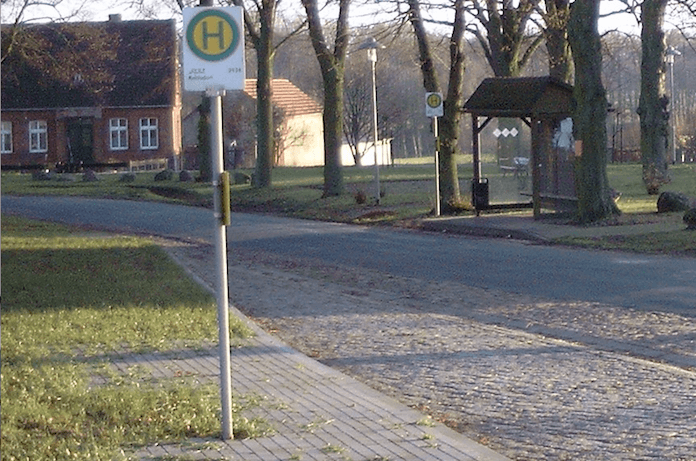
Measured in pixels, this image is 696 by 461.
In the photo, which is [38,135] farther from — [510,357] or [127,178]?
[510,357]

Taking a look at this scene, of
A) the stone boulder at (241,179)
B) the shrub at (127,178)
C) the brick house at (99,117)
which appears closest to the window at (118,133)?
the brick house at (99,117)

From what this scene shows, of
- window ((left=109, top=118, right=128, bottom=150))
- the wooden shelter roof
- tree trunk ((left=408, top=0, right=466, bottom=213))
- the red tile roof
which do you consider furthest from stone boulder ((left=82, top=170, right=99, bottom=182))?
the wooden shelter roof

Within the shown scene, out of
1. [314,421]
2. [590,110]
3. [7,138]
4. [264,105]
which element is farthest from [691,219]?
[7,138]

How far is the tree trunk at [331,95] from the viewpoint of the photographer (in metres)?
31.9

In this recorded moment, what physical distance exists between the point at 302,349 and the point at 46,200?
29703 mm

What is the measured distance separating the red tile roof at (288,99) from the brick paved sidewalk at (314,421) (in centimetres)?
5570

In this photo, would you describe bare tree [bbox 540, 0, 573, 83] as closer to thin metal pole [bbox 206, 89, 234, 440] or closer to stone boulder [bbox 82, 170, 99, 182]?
thin metal pole [bbox 206, 89, 234, 440]

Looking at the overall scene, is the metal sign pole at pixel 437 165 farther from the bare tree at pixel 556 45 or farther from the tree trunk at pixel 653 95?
the tree trunk at pixel 653 95

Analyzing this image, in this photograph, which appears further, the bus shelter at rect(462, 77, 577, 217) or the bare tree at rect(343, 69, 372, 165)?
the bare tree at rect(343, 69, 372, 165)

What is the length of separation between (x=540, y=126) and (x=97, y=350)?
17.5 m

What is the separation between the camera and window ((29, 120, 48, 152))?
6272 cm

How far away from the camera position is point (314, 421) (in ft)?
23.5

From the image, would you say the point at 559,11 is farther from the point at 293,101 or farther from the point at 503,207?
the point at 293,101

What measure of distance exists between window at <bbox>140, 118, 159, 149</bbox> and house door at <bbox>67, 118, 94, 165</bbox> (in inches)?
119
